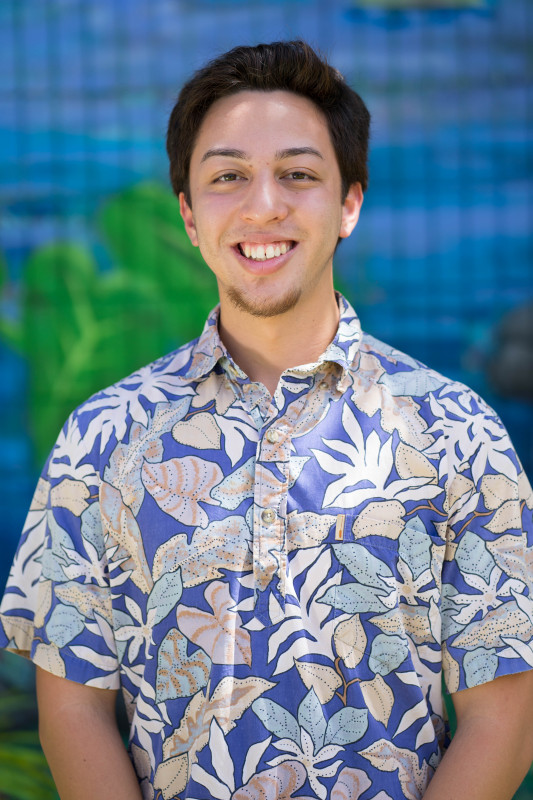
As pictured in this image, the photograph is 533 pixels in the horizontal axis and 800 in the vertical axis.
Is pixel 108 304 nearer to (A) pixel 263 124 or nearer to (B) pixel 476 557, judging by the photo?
(A) pixel 263 124

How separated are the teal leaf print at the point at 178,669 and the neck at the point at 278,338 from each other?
51cm

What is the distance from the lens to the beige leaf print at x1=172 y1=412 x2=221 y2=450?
5.83ft

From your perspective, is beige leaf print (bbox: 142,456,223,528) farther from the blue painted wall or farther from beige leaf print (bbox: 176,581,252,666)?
the blue painted wall

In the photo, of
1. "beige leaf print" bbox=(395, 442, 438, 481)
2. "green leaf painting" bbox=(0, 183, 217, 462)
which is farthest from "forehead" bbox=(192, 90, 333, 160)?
"green leaf painting" bbox=(0, 183, 217, 462)

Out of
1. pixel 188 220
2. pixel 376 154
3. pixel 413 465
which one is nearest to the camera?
pixel 413 465

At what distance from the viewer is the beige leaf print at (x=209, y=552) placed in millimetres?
1693

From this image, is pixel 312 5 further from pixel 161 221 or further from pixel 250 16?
pixel 161 221

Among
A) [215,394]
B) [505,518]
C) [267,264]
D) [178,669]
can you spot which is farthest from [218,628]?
[267,264]

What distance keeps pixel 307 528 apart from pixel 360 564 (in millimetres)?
114

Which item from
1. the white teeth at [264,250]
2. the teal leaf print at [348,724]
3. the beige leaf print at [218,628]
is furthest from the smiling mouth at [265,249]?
the teal leaf print at [348,724]

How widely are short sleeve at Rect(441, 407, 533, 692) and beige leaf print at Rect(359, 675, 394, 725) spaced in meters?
0.12

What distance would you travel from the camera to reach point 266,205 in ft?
5.81

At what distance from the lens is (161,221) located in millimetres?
3924

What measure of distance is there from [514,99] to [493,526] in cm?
268
